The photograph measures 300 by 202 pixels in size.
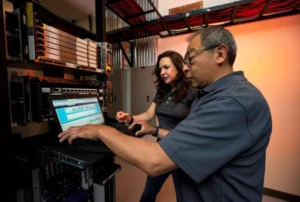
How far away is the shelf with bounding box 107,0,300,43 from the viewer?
1601 mm

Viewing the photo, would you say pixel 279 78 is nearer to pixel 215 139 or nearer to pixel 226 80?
pixel 226 80

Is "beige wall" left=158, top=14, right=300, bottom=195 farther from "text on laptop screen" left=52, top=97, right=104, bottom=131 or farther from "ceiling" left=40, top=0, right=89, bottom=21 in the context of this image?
"ceiling" left=40, top=0, right=89, bottom=21

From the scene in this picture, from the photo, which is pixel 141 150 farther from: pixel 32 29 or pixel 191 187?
pixel 32 29

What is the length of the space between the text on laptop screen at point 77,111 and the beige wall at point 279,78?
72.5 inches

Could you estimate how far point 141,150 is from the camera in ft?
1.82

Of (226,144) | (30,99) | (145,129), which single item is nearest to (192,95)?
(145,129)

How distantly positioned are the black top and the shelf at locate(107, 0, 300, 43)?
1.04 metres

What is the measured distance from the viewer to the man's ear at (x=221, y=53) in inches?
25.2

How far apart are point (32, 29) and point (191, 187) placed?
3.33 feet

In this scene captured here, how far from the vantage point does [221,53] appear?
645 mm

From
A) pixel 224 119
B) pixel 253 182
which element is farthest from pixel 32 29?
pixel 253 182

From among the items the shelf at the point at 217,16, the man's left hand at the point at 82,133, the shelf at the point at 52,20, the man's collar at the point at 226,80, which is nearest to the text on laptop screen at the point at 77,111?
the man's left hand at the point at 82,133

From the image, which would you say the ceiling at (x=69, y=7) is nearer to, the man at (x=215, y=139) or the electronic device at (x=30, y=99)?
the electronic device at (x=30, y=99)

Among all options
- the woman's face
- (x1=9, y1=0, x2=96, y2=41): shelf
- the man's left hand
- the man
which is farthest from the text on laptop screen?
the woman's face
